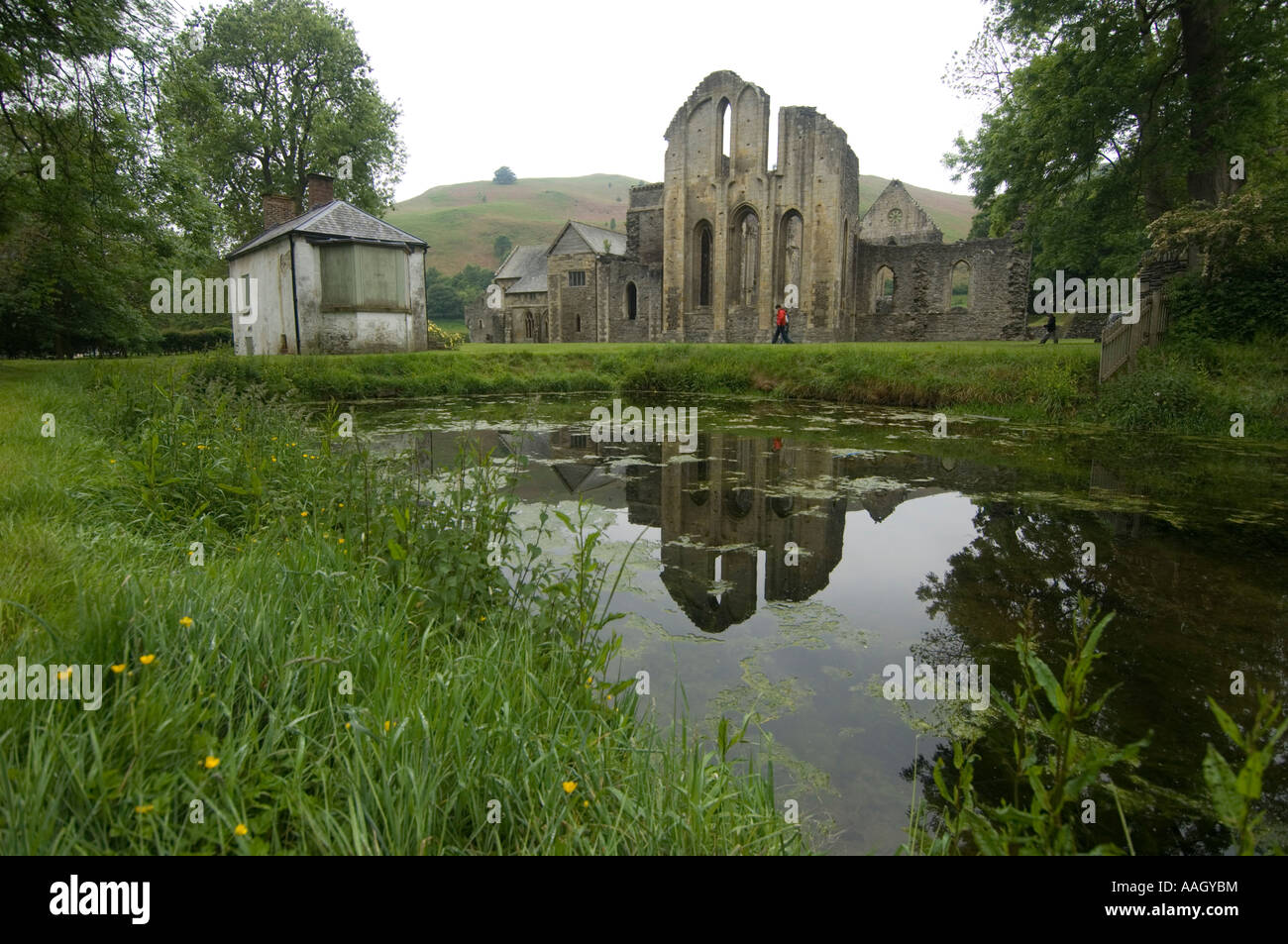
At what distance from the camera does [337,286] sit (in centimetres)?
2291

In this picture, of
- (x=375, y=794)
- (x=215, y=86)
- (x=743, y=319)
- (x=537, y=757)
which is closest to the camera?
(x=375, y=794)

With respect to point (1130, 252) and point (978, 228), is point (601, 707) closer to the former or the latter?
point (1130, 252)

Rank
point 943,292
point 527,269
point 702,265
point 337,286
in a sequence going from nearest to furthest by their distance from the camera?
1. point 337,286
2. point 943,292
3. point 702,265
4. point 527,269

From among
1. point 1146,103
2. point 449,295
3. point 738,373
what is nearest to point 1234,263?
point 1146,103

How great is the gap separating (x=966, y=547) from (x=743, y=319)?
1119 inches

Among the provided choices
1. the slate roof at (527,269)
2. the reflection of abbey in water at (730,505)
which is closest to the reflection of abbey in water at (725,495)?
the reflection of abbey in water at (730,505)

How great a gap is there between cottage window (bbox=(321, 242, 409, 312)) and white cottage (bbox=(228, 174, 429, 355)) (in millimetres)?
30

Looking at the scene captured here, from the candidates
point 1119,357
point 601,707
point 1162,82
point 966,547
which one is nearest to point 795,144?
point 1162,82

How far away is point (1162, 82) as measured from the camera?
15.3m

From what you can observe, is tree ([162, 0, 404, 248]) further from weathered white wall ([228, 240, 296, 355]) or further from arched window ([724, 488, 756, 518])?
arched window ([724, 488, 756, 518])

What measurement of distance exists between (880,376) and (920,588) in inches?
519

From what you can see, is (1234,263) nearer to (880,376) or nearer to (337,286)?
(880,376)

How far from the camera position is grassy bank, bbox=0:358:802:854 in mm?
2068

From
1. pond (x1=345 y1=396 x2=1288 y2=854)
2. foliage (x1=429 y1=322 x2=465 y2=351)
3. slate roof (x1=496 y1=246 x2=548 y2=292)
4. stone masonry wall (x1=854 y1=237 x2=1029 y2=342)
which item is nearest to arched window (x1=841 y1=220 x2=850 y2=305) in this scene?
stone masonry wall (x1=854 y1=237 x2=1029 y2=342)
